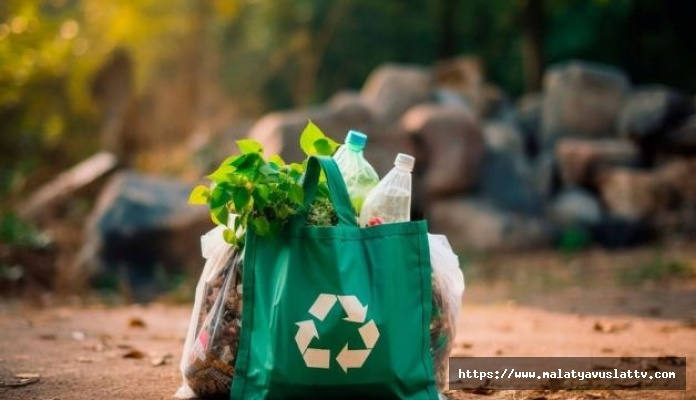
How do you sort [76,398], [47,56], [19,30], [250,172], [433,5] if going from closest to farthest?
[250,172] < [76,398] < [19,30] < [47,56] < [433,5]

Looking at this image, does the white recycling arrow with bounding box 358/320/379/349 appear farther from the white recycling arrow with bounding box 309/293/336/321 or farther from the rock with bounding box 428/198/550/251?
the rock with bounding box 428/198/550/251

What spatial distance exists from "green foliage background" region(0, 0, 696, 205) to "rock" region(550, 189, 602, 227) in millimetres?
6477

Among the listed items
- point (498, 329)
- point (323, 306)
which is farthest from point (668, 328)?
point (323, 306)

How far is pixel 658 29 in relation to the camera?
21750 mm

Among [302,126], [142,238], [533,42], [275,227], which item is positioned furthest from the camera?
[533,42]

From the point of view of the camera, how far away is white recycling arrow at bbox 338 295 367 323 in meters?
2.61

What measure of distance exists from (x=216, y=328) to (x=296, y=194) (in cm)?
55

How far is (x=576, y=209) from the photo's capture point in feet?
35.9

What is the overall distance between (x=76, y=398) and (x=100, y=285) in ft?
17.6

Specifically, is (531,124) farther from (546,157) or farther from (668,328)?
(668,328)

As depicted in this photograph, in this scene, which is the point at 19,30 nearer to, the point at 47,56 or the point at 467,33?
the point at 47,56

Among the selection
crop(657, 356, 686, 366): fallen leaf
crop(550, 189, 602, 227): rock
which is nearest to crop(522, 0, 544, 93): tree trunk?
crop(550, 189, 602, 227): rock

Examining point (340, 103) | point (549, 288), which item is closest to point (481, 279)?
point (549, 288)

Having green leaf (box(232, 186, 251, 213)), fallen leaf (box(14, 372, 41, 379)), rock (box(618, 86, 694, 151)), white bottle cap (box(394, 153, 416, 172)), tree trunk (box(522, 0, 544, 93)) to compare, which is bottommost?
fallen leaf (box(14, 372, 41, 379))
